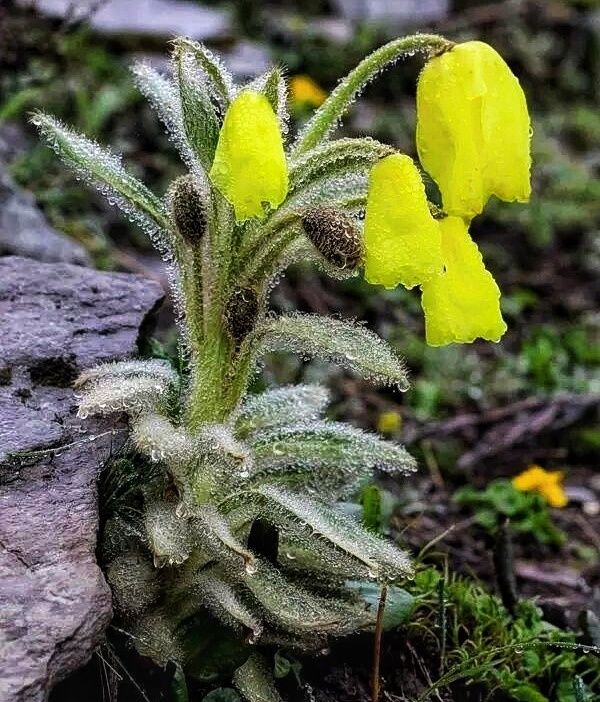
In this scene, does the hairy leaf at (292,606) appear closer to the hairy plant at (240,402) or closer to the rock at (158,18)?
the hairy plant at (240,402)

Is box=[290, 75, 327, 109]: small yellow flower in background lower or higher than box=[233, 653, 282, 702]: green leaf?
higher

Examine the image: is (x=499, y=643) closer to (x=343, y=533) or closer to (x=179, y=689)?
(x=343, y=533)

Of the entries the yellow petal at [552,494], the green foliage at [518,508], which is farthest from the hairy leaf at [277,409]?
the yellow petal at [552,494]

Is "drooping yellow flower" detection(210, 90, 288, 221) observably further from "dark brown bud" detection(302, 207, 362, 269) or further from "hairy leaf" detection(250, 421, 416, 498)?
"hairy leaf" detection(250, 421, 416, 498)

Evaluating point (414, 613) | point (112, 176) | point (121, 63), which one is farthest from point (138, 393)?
point (121, 63)

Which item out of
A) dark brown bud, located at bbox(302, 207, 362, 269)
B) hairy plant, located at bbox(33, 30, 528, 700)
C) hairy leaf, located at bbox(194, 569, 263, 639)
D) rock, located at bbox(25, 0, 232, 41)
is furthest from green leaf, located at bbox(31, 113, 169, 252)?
rock, located at bbox(25, 0, 232, 41)
